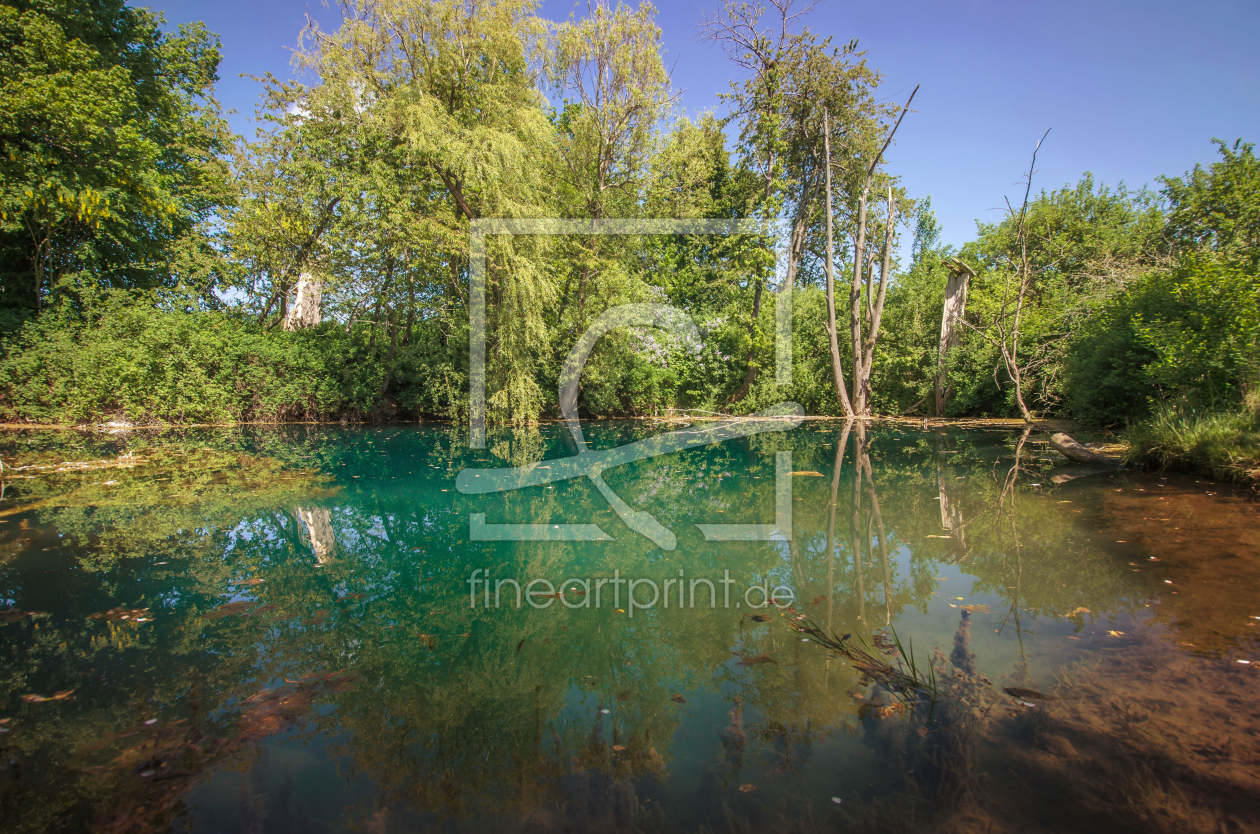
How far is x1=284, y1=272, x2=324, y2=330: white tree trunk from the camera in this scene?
59.0 ft

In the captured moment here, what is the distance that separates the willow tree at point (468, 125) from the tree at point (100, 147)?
15.8 feet

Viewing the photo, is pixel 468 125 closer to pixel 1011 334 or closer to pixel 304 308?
pixel 304 308

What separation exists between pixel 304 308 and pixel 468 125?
850 cm

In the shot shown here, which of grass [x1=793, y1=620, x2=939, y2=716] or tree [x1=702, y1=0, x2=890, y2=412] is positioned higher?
tree [x1=702, y1=0, x2=890, y2=412]

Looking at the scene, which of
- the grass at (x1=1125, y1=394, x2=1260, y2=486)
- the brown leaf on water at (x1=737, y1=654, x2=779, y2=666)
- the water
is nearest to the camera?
the water

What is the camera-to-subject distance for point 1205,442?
260 inches

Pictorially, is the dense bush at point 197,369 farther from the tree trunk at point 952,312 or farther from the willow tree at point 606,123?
the tree trunk at point 952,312

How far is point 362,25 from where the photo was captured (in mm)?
14305

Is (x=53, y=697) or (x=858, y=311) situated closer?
(x=53, y=697)

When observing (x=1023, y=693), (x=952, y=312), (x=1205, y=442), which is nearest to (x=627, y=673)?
(x=1023, y=693)

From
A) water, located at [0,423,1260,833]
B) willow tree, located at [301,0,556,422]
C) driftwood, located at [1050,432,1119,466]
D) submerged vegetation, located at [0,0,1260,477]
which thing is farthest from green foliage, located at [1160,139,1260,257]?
willow tree, located at [301,0,556,422]

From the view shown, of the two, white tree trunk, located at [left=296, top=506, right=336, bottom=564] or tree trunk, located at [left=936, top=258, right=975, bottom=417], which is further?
tree trunk, located at [left=936, top=258, right=975, bottom=417]

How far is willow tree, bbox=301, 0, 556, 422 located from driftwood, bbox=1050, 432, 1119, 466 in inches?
431

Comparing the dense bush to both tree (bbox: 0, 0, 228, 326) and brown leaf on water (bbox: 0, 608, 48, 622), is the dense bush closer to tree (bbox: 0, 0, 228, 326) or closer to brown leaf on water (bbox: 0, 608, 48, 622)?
tree (bbox: 0, 0, 228, 326)
